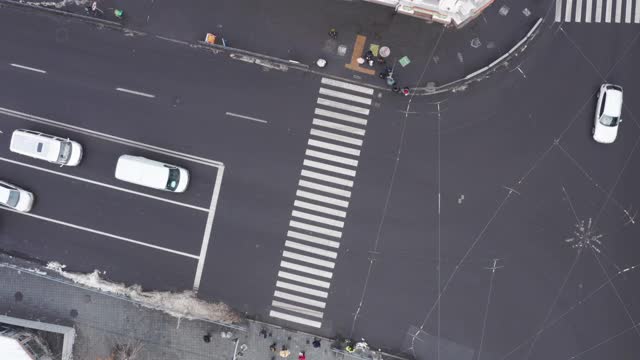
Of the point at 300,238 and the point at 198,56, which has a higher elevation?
the point at 198,56

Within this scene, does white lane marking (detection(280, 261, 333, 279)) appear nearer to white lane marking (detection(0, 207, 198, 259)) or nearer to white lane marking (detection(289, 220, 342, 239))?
white lane marking (detection(289, 220, 342, 239))

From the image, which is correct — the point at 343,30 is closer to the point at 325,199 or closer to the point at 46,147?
the point at 325,199

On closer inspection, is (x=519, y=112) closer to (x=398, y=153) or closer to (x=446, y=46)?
(x=446, y=46)

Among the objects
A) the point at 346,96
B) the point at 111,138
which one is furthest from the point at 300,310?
the point at 111,138

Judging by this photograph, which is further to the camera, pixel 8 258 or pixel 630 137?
pixel 8 258

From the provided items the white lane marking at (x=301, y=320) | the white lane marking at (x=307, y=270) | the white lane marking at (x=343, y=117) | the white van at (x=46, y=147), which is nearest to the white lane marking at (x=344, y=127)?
the white lane marking at (x=343, y=117)

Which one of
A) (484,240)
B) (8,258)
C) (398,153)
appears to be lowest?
(8,258)

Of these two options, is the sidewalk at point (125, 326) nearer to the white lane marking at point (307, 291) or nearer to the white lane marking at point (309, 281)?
the white lane marking at point (307, 291)

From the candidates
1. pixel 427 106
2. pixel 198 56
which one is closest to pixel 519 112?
pixel 427 106
